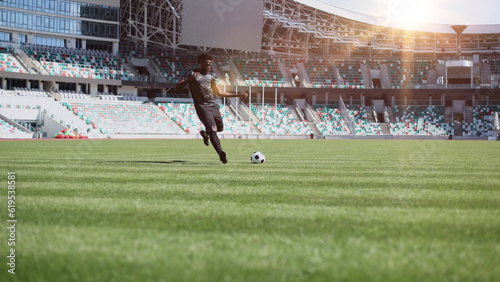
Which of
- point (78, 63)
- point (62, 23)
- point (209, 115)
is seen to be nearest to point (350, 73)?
point (78, 63)

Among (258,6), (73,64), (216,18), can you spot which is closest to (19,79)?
(73,64)

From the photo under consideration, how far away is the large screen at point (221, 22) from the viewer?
5322cm

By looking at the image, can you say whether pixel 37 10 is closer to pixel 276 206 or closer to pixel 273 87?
pixel 273 87

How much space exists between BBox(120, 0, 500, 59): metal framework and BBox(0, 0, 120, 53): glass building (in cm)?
232

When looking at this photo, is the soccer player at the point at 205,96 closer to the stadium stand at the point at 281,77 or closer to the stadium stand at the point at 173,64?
the stadium stand at the point at 281,77

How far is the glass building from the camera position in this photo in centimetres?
5403

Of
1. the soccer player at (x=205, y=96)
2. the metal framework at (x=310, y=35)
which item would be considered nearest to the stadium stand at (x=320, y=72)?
the metal framework at (x=310, y=35)

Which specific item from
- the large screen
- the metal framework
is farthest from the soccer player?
the metal framework

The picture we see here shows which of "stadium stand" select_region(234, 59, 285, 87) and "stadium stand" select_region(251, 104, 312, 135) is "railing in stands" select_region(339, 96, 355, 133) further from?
"stadium stand" select_region(234, 59, 285, 87)

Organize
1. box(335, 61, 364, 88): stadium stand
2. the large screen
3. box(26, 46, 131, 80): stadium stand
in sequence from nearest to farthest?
the large screen < box(26, 46, 131, 80): stadium stand < box(335, 61, 364, 88): stadium stand

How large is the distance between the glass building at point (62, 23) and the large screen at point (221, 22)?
1163cm

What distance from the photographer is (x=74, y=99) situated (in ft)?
167

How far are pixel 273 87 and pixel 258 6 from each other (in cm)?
1123

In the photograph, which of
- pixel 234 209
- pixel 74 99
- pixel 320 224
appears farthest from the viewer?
pixel 74 99
